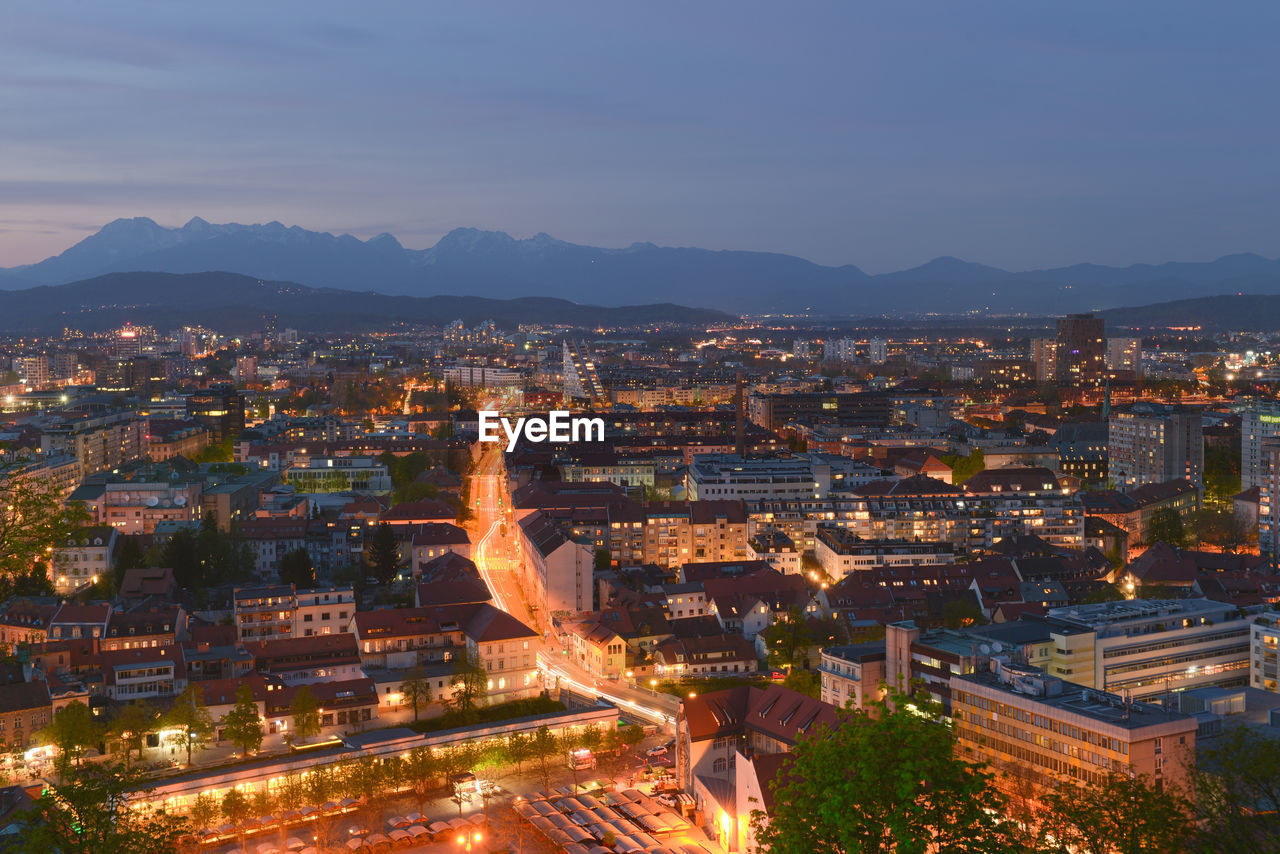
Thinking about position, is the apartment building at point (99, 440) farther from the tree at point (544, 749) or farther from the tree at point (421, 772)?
the tree at point (544, 749)

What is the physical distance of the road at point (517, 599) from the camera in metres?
15.3

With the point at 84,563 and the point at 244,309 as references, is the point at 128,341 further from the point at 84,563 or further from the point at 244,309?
the point at 84,563

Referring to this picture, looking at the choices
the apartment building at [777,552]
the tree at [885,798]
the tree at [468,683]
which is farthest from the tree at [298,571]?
the tree at [885,798]

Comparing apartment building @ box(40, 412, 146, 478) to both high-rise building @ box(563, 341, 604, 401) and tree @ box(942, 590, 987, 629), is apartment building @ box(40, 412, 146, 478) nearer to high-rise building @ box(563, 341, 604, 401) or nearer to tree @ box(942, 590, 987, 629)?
high-rise building @ box(563, 341, 604, 401)

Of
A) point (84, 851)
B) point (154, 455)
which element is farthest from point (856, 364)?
point (84, 851)

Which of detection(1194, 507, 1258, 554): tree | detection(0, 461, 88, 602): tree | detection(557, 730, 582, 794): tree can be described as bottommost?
detection(557, 730, 582, 794): tree

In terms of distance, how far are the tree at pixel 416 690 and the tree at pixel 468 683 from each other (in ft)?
1.22

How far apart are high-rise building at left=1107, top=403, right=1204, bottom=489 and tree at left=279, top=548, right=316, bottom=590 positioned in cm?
2031

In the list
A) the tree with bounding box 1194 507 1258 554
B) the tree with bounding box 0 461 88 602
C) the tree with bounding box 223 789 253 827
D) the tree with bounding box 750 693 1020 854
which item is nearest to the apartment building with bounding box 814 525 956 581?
the tree with bounding box 1194 507 1258 554

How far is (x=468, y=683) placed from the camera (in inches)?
583

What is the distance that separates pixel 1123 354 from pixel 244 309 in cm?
8121

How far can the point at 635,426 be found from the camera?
4003 centimetres

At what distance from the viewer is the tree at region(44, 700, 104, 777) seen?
40.5 feet

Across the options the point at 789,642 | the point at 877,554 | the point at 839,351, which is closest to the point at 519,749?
the point at 789,642
